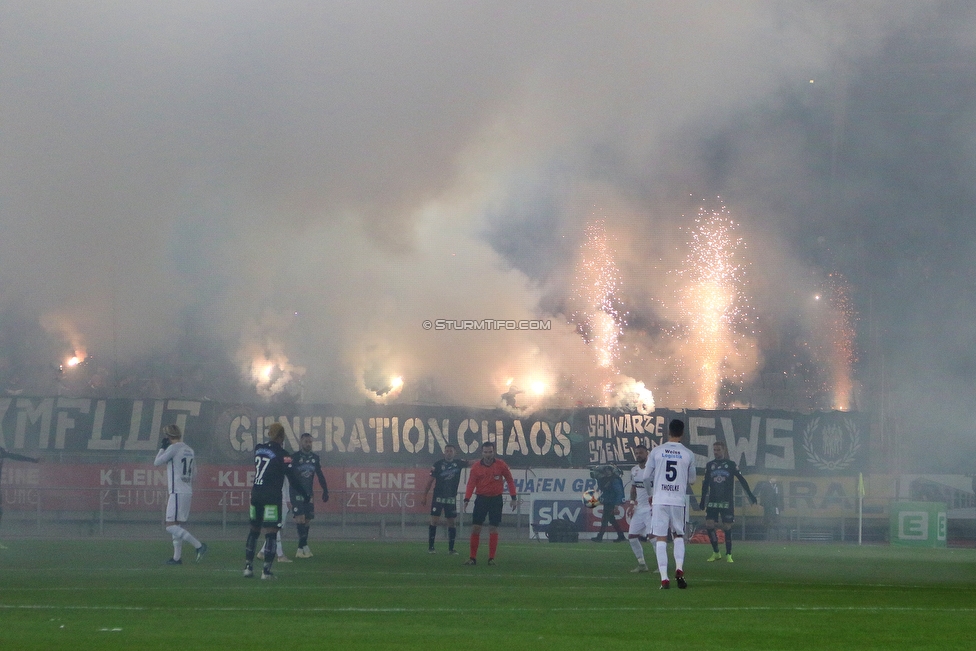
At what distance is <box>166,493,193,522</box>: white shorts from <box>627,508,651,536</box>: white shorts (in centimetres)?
802

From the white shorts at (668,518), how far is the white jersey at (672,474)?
69 millimetres

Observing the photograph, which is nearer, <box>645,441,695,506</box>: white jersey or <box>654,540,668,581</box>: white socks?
<box>654,540,668,581</box>: white socks

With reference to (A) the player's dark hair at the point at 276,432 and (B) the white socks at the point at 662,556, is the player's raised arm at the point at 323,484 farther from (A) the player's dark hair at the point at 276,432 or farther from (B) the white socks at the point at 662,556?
(B) the white socks at the point at 662,556

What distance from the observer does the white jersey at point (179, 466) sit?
1986 centimetres

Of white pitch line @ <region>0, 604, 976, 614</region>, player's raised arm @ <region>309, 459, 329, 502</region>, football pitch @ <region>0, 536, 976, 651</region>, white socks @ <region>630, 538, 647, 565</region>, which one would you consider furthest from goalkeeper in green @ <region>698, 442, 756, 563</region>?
white pitch line @ <region>0, 604, 976, 614</region>

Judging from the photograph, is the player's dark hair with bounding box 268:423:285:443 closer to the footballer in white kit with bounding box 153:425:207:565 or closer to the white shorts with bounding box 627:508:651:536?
the footballer in white kit with bounding box 153:425:207:565

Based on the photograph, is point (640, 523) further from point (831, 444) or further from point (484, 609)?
point (831, 444)

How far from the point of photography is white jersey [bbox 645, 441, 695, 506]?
51.3 ft

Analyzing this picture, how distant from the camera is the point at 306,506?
2156 centimetres

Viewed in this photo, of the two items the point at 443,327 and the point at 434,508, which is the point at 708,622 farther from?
the point at 443,327

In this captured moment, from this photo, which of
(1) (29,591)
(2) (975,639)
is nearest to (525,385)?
(1) (29,591)

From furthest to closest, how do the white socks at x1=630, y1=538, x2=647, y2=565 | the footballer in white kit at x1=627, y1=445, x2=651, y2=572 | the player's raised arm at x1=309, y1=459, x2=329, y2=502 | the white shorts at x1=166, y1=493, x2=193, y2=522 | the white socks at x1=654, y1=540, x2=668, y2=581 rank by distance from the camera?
1. the player's raised arm at x1=309, y1=459, x2=329, y2=502
2. the white shorts at x1=166, y1=493, x2=193, y2=522
3. the footballer in white kit at x1=627, y1=445, x2=651, y2=572
4. the white socks at x1=630, y1=538, x2=647, y2=565
5. the white socks at x1=654, y1=540, x2=668, y2=581

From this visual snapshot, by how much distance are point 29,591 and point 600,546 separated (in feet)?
55.9

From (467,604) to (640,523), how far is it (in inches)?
293
